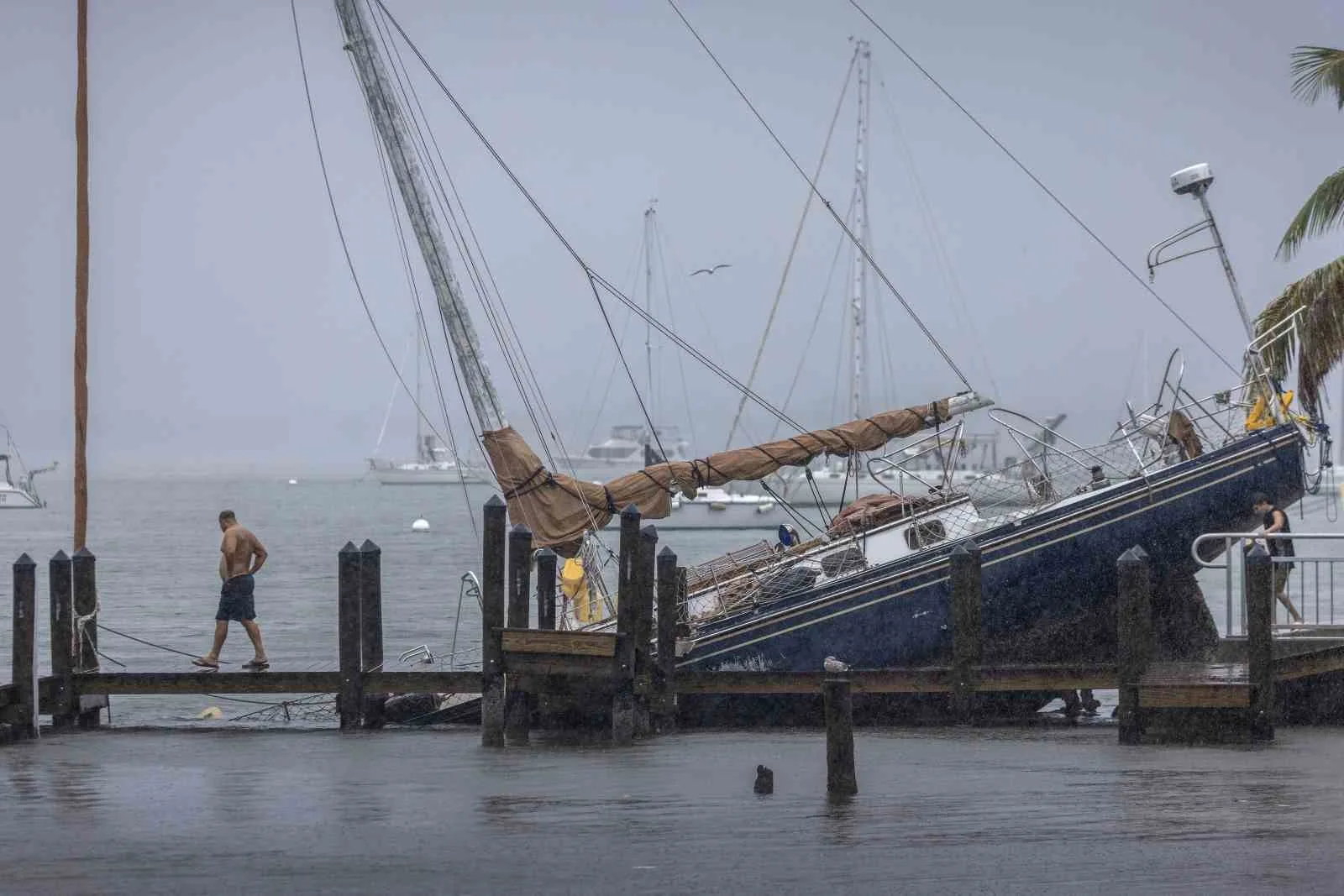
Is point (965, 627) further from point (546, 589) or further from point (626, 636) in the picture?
point (546, 589)

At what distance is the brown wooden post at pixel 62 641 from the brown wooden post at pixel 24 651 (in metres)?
0.50

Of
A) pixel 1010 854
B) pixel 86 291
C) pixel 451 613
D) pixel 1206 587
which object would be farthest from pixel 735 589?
pixel 1206 587

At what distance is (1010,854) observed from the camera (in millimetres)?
12930

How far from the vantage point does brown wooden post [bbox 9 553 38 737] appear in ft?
63.1

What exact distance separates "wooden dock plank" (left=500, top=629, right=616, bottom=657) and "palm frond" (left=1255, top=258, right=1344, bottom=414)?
12033 mm

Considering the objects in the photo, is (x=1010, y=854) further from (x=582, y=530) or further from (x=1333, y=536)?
(x=582, y=530)

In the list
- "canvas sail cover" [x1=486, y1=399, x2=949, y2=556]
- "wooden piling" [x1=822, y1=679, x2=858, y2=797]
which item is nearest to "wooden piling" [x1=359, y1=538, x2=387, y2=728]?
"canvas sail cover" [x1=486, y1=399, x2=949, y2=556]

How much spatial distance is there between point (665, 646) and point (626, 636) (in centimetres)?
116

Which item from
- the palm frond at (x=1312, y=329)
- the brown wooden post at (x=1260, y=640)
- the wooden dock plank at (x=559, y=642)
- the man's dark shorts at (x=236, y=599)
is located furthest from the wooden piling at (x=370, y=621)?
the palm frond at (x=1312, y=329)

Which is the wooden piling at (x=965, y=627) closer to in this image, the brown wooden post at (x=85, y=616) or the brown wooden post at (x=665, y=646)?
the brown wooden post at (x=665, y=646)

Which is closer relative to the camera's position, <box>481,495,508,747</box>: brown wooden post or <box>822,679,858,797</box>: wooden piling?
<box>822,679,858,797</box>: wooden piling

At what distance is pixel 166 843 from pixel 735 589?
409 inches

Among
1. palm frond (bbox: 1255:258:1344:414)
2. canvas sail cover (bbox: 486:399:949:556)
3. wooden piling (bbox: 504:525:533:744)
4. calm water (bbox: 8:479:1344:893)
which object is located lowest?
calm water (bbox: 8:479:1344:893)

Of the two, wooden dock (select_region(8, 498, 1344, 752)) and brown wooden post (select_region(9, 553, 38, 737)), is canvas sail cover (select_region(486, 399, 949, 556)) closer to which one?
wooden dock (select_region(8, 498, 1344, 752))
